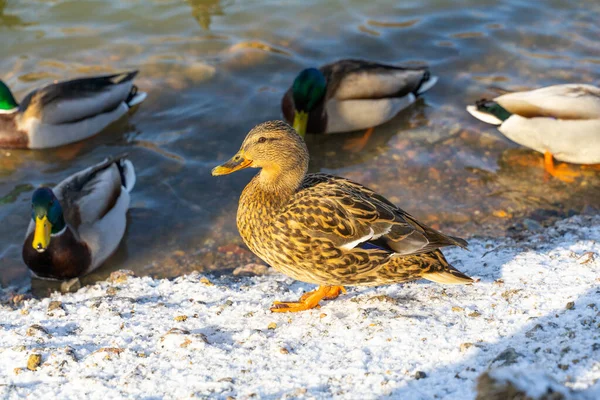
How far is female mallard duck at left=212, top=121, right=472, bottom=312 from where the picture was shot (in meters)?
3.65

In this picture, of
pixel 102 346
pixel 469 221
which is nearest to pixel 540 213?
pixel 469 221

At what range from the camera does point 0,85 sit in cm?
737

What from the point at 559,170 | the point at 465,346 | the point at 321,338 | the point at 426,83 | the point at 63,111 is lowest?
the point at 559,170

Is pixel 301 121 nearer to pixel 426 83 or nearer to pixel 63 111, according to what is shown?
pixel 426 83

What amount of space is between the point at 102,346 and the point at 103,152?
14.2 feet

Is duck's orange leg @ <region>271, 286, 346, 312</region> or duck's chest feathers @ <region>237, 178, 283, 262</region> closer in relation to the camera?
duck's chest feathers @ <region>237, 178, 283, 262</region>

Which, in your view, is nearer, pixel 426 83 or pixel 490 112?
pixel 490 112

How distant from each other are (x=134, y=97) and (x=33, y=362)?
5182 millimetres

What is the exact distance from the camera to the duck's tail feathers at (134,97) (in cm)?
791

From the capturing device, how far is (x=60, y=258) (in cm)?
541

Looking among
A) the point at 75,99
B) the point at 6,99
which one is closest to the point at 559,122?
the point at 75,99

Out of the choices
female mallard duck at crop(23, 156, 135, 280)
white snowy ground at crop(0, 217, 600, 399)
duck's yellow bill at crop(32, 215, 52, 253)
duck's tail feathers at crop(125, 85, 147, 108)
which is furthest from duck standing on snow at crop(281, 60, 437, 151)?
white snowy ground at crop(0, 217, 600, 399)

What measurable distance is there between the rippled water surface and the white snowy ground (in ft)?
4.72

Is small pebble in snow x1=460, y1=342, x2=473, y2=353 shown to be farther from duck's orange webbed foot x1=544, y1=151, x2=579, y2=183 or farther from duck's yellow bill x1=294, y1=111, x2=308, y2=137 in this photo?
duck's yellow bill x1=294, y1=111, x2=308, y2=137
